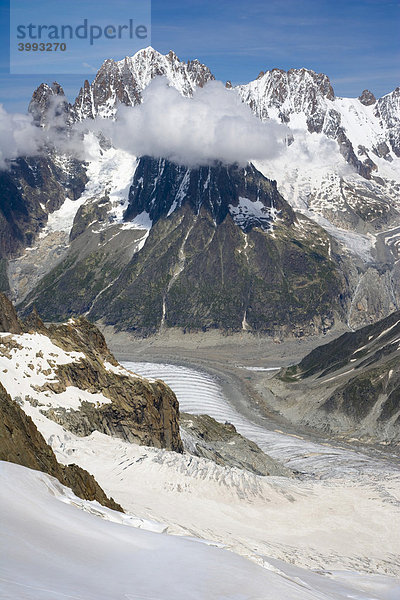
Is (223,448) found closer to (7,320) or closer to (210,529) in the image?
(7,320)

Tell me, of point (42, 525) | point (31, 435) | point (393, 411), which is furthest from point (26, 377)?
point (393, 411)

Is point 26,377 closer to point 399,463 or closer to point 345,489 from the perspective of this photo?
point 345,489

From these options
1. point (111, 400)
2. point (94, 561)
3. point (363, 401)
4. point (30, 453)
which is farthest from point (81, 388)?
point (363, 401)

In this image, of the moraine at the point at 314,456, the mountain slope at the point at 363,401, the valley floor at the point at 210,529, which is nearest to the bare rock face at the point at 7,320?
the valley floor at the point at 210,529

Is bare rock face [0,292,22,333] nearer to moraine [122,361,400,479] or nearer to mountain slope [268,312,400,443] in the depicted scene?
moraine [122,361,400,479]

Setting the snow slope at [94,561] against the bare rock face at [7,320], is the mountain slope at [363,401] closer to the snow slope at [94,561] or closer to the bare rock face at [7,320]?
the bare rock face at [7,320]

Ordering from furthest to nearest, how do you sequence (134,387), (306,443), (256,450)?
(306,443) < (256,450) < (134,387)

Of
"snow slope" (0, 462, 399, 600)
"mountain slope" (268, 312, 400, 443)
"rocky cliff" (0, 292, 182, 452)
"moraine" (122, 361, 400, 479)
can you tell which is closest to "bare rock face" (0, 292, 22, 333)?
"rocky cliff" (0, 292, 182, 452)
